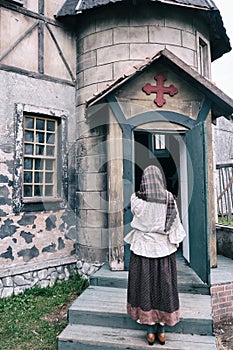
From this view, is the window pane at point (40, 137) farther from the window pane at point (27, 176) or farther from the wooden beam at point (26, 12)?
the wooden beam at point (26, 12)

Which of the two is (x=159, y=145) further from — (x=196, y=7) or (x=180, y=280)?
(x=180, y=280)

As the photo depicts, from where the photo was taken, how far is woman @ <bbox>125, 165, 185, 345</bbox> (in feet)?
11.3

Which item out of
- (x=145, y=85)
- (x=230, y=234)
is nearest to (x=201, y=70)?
(x=145, y=85)

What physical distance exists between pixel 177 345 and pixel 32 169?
423cm

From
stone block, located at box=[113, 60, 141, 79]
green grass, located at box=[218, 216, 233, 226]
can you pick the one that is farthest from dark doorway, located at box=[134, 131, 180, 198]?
stone block, located at box=[113, 60, 141, 79]

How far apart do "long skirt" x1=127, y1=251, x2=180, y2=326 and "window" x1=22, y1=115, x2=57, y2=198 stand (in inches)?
138

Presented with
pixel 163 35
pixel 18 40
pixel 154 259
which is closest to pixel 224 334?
pixel 154 259

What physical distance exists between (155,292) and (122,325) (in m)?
0.98

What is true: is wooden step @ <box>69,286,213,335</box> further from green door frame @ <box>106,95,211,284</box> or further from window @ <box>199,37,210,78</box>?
window @ <box>199,37,210,78</box>

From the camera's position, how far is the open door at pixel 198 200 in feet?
15.5

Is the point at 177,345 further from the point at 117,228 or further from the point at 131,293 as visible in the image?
the point at 117,228

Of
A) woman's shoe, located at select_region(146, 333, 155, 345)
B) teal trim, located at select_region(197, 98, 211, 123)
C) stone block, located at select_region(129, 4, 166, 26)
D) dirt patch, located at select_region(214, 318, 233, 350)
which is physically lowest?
dirt patch, located at select_region(214, 318, 233, 350)

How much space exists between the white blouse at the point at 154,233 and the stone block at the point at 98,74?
3561 mm

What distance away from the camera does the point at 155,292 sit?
136 inches
